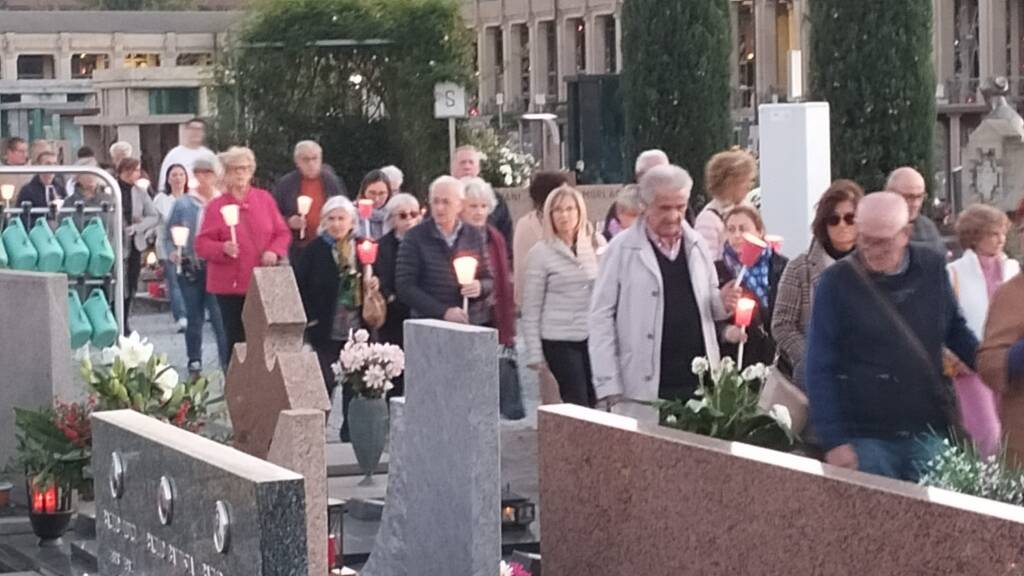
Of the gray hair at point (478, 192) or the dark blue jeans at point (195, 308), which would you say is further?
the dark blue jeans at point (195, 308)

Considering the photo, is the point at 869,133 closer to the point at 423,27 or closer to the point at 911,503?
the point at 423,27

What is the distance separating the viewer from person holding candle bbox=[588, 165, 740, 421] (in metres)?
10.1

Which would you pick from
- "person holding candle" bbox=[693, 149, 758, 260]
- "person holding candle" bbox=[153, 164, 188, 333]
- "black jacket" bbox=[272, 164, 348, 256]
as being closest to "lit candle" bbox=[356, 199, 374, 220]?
"black jacket" bbox=[272, 164, 348, 256]

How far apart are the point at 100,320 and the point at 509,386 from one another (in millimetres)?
2466

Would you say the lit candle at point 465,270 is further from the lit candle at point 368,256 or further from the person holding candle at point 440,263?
the lit candle at point 368,256

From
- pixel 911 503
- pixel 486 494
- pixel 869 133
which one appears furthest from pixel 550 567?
pixel 869 133

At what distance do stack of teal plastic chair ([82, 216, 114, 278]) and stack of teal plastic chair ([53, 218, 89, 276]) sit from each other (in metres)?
0.04

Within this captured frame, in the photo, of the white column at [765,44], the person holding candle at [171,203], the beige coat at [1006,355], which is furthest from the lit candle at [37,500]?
the white column at [765,44]

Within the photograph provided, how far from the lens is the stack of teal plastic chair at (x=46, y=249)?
14.8 metres

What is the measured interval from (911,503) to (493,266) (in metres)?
7.03

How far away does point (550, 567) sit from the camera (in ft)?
26.6

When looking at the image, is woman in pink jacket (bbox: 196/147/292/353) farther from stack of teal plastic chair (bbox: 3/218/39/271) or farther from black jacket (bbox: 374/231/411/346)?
black jacket (bbox: 374/231/411/346)

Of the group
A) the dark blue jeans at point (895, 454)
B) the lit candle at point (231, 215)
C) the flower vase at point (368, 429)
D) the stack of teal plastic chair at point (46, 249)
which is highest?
the lit candle at point (231, 215)

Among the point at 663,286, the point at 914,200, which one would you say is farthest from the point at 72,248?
the point at 914,200
